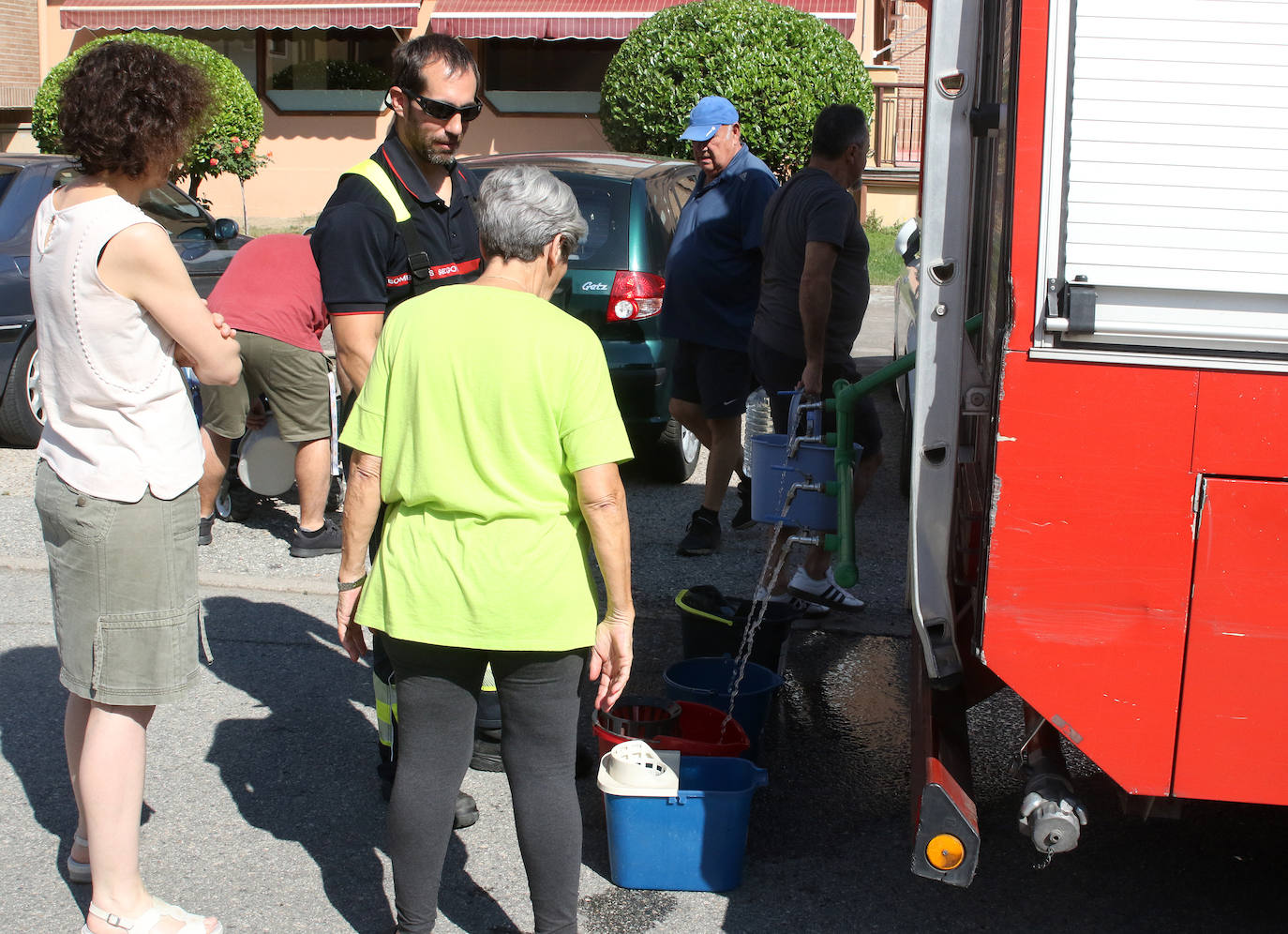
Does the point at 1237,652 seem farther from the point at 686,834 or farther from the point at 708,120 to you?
the point at 708,120

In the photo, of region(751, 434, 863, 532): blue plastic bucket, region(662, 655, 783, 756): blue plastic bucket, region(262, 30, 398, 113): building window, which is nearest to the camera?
region(662, 655, 783, 756): blue plastic bucket

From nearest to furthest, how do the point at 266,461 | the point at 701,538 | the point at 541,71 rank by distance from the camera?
1. the point at 701,538
2. the point at 266,461
3. the point at 541,71

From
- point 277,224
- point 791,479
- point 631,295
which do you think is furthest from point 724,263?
point 277,224

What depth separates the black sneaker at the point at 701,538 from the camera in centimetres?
582

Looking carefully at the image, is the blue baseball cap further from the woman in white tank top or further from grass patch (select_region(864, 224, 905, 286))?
grass patch (select_region(864, 224, 905, 286))

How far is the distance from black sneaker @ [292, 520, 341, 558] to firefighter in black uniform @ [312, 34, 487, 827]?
8.18 ft

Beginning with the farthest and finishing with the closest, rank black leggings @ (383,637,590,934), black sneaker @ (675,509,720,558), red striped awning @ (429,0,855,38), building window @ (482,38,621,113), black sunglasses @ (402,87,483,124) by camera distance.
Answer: building window @ (482,38,621,113), red striped awning @ (429,0,855,38), black sneaker @ (675,509,720,558), black sunglasses @ (402,87,483,124), black leggings @ (383,637,590,934)

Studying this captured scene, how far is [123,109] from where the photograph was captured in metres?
2.65

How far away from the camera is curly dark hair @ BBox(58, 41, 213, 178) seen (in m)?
2.65

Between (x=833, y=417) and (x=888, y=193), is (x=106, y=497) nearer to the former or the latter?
(x=833, y=417)

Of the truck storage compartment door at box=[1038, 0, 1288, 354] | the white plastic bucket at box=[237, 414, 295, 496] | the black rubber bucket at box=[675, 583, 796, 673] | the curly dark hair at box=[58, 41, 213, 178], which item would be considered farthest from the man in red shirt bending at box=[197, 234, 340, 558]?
the truck storage compartment door at box=[1038, 0, 1288, 354]

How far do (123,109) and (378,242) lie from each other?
0.78m

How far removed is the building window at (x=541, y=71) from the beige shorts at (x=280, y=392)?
1572cm

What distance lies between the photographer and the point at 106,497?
2703 mm
